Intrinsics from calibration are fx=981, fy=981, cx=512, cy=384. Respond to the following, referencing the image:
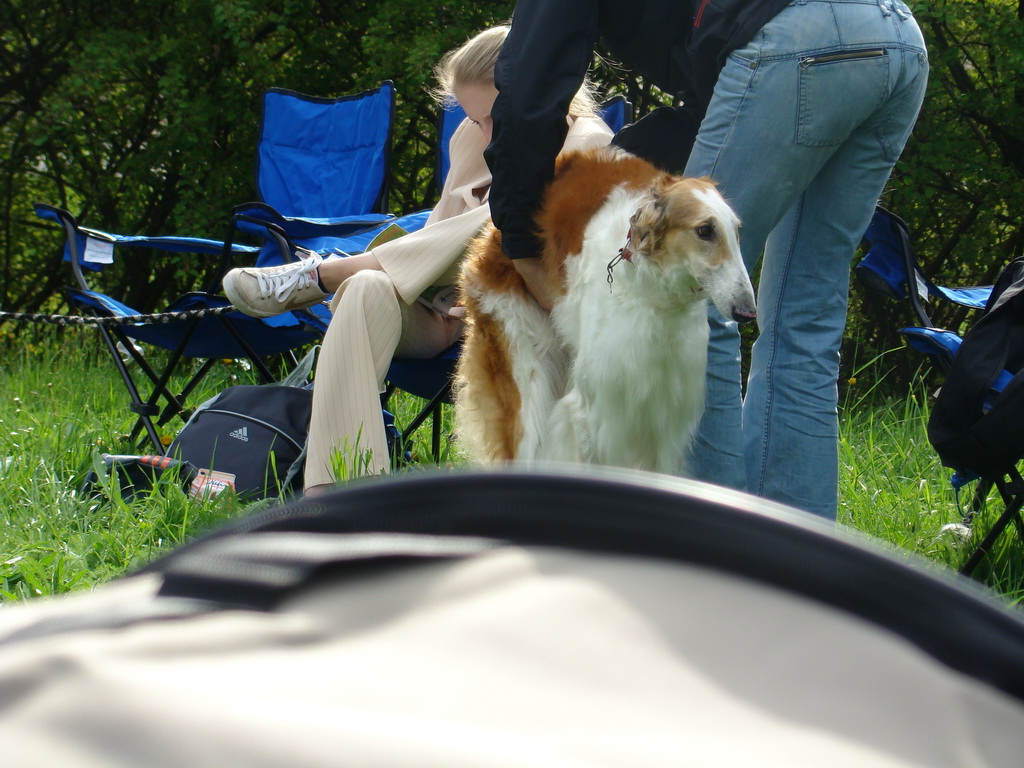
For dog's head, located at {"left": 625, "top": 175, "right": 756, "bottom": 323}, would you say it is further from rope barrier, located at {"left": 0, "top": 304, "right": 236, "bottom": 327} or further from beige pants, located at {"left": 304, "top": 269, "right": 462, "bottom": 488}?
rope barrier, located at {"left": 0, "top": 304, "right": 236, "bottom": 327}

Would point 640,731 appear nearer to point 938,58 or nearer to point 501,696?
point 501,696

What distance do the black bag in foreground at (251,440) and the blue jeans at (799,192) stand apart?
1.21m

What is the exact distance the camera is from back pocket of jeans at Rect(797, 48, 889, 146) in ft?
6.25

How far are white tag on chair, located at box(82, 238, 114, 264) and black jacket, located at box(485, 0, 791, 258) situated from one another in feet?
6.84

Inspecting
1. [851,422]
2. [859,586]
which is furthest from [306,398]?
[859,586]

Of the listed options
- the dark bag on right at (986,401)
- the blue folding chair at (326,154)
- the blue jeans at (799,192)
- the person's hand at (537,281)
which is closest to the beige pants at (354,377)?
the person's hand at (537,281)

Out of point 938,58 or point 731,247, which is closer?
point 731,247

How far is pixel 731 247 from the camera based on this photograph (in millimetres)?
2076

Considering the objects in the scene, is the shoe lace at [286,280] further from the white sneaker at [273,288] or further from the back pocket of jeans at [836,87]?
the back pocket of jeans at [836,87]

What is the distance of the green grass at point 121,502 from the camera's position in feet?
7.32

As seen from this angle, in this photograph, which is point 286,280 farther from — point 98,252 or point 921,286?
point 921,286

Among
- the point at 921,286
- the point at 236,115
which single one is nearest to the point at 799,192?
the point at 921,286

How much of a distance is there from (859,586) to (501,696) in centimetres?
20

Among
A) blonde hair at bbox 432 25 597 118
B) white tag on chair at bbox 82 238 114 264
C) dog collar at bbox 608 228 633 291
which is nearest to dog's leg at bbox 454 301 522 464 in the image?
dog collar at bbox 608 228 633 291
